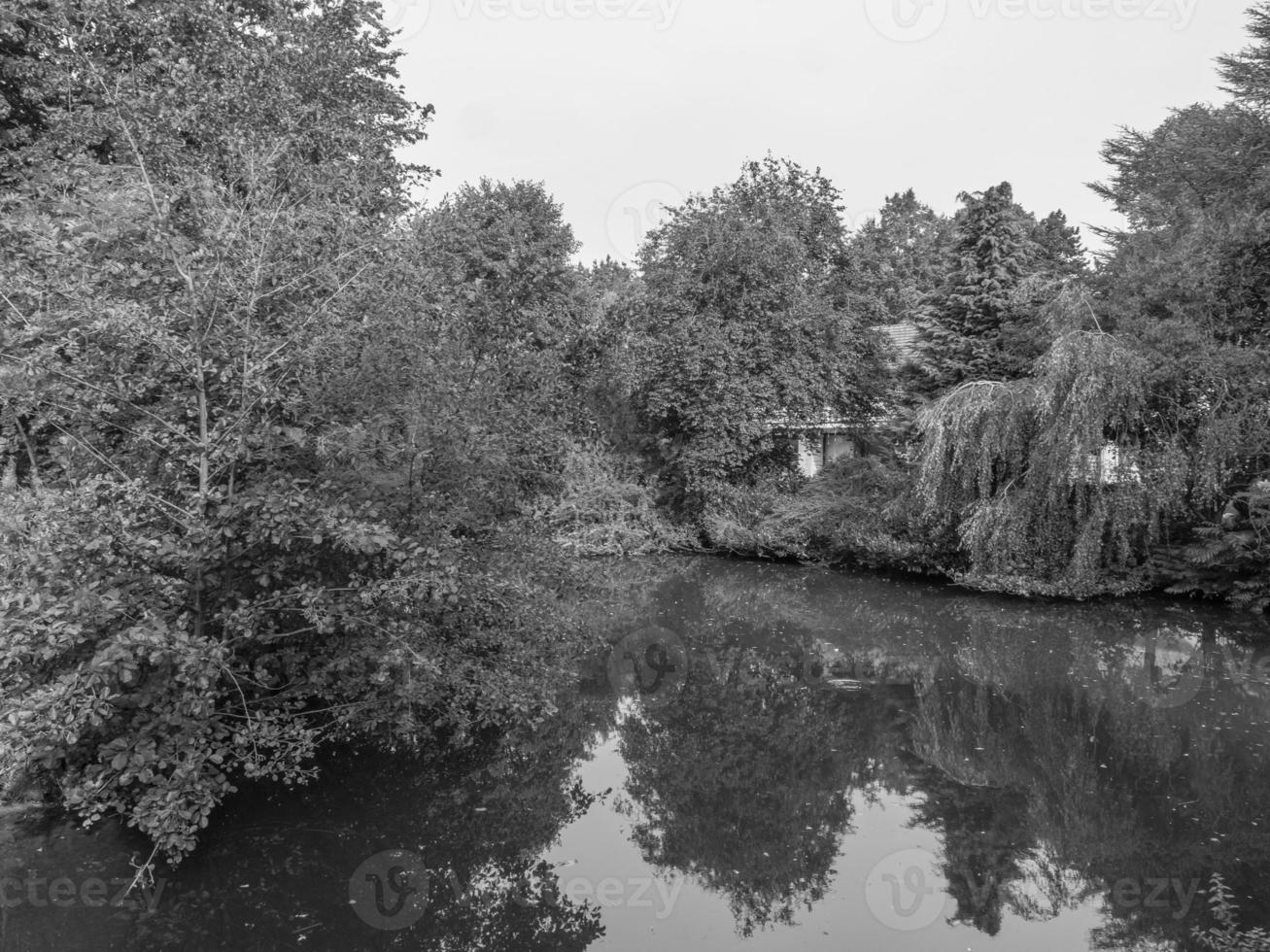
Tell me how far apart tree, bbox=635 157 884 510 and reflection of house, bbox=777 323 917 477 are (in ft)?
1.15

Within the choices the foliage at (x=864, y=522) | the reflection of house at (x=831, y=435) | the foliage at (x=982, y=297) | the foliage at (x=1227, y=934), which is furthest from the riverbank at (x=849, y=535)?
the foliage at (x=1227, y=934)

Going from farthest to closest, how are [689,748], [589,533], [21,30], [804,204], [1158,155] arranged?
[804,204], [589,533], [1158,155], [21,30], [689,748]

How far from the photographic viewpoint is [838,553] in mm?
16781

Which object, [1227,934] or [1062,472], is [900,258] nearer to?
[1062,472]

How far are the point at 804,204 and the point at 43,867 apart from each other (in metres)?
19.4

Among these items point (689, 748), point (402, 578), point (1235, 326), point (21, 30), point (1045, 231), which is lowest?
point (689, 748)

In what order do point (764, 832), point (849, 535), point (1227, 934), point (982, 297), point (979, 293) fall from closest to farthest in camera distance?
point (1227, 934), point (764, 832), point (849, 535), point (982, 297), point (979, 293)

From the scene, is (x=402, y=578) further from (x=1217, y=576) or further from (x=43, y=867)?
(x=1217, y=576)

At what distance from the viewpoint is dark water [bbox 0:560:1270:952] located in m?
4.84

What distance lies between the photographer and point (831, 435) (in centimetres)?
2172

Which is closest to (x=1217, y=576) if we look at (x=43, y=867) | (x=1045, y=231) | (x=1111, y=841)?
(x=1111, y=841)

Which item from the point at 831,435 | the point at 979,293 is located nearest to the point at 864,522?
the point at 979,293

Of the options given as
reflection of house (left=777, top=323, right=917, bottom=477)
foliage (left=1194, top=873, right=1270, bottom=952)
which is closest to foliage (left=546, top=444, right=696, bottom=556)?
reflection of house (left=777, top=323, right=917, bottom=477)

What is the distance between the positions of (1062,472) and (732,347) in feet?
25.6
